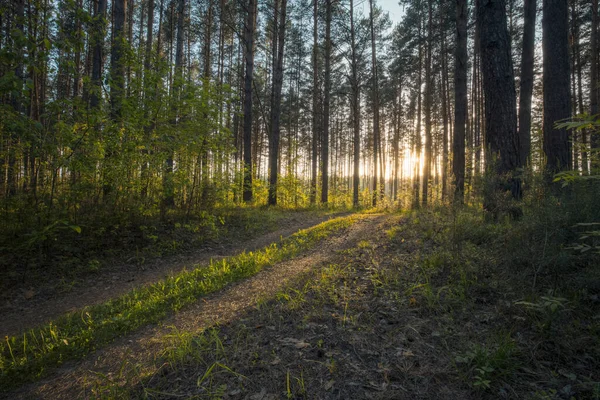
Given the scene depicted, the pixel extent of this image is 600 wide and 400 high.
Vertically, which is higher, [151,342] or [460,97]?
[460,97]

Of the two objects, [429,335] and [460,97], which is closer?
[429,335]

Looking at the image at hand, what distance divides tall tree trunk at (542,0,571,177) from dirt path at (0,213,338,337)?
7.85 m

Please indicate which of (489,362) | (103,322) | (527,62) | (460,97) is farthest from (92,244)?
(527,62)

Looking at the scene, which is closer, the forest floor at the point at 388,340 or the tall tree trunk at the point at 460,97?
the forest floor at the point at 388,340

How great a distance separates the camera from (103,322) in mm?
3355

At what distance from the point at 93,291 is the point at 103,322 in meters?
2.00

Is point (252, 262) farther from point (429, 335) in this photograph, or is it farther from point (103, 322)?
point (429, 335)

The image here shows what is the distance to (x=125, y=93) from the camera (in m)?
6.31

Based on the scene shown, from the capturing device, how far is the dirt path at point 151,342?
7.88 feet

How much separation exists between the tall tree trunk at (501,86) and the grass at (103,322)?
5.51 metres

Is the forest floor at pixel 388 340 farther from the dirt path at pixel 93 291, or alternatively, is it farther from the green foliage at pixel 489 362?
the dirt path at pixel 93 291

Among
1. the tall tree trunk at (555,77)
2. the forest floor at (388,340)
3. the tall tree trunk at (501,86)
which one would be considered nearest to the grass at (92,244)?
the forest floor at (388,340)

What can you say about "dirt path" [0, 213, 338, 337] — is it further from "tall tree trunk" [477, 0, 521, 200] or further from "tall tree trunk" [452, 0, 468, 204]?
"tall tree trunk" [452, 0, 468, 204]

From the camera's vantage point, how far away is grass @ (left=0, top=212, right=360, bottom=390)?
Answer: 272 centimetres
